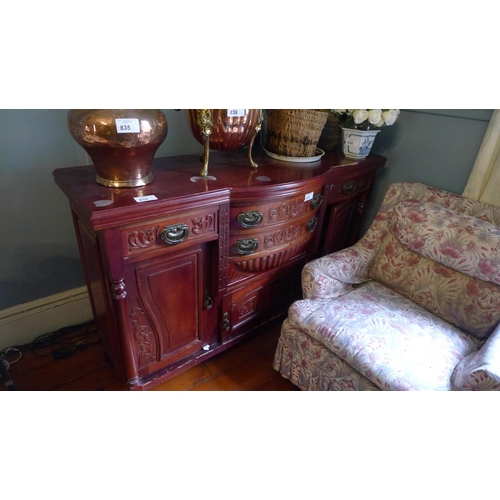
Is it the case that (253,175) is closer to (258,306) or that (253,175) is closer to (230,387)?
(258,306)

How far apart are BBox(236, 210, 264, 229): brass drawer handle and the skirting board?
0.94 meters

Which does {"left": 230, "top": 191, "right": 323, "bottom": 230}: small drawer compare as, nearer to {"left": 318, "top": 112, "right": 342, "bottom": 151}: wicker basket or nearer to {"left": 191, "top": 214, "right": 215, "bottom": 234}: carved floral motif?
{"left": 191, "top": 214, "right": 215, "bottom": 234}: carved floral motif

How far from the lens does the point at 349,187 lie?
61.7 inches

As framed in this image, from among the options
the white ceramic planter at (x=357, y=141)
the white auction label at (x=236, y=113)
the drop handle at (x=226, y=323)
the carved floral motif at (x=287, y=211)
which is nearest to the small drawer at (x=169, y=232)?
the carved floral motif at (x=287, y=211)

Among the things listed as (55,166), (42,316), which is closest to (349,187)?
(55,166)

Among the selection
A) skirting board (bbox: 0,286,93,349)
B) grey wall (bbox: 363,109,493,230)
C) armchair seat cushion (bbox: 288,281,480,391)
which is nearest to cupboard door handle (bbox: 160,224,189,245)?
armchair seat cushion (bbox: 288,281,480,391)

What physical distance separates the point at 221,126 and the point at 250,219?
1.12ft

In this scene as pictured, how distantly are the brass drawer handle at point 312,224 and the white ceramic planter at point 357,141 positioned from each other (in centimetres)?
40

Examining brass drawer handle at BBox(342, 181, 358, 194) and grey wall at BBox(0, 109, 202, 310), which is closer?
grey wall at BBox(0, 109, 202, 310)

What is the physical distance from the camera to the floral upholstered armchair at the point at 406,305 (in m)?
1.10

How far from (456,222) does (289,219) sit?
0.68 meters

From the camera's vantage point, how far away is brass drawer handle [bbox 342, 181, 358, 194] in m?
1.54

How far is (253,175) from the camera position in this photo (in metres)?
Result: 1.23

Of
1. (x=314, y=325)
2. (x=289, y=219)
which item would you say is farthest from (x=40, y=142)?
(x=314, y=325)
